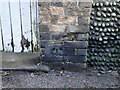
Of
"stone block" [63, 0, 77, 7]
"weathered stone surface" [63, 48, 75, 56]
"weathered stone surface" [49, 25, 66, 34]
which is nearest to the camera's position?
"stone block" [63, 0, 77, 7]

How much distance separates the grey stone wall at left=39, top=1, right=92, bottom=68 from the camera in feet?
7.81

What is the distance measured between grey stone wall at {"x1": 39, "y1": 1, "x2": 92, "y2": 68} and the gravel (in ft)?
0.54

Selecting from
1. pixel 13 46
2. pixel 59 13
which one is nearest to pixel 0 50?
pixel 13 46

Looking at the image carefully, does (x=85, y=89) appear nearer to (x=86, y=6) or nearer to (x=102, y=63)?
(x=102, y=63)

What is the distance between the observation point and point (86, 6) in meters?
2.38

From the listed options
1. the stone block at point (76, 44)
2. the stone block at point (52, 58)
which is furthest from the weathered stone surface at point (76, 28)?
the stone block at point (52, 58)

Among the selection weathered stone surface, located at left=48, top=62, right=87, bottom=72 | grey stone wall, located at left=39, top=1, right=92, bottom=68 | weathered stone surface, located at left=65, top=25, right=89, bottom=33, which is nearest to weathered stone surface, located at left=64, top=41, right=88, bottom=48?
grey stone wall, located at left=39, top=1, right=92, bottom=68

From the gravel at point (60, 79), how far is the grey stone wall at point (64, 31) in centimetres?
16

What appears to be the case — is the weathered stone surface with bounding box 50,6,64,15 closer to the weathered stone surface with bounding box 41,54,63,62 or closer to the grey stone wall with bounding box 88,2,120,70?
the grey stone wall with bounding box 88,2,120,70

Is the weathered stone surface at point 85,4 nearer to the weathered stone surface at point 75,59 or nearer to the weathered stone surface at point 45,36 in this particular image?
the weathered stone surface at point 45,36

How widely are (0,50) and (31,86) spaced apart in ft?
3.33

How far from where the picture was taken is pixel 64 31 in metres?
2.48

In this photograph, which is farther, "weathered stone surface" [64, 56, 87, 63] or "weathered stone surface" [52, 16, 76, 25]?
"weathered stone surface" [64, 56, 87, 63]

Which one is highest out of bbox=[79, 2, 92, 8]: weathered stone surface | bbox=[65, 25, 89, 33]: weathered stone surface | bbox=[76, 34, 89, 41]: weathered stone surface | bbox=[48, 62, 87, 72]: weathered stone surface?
bbox=[79, 2, 92, 8]: weathered stone surface
